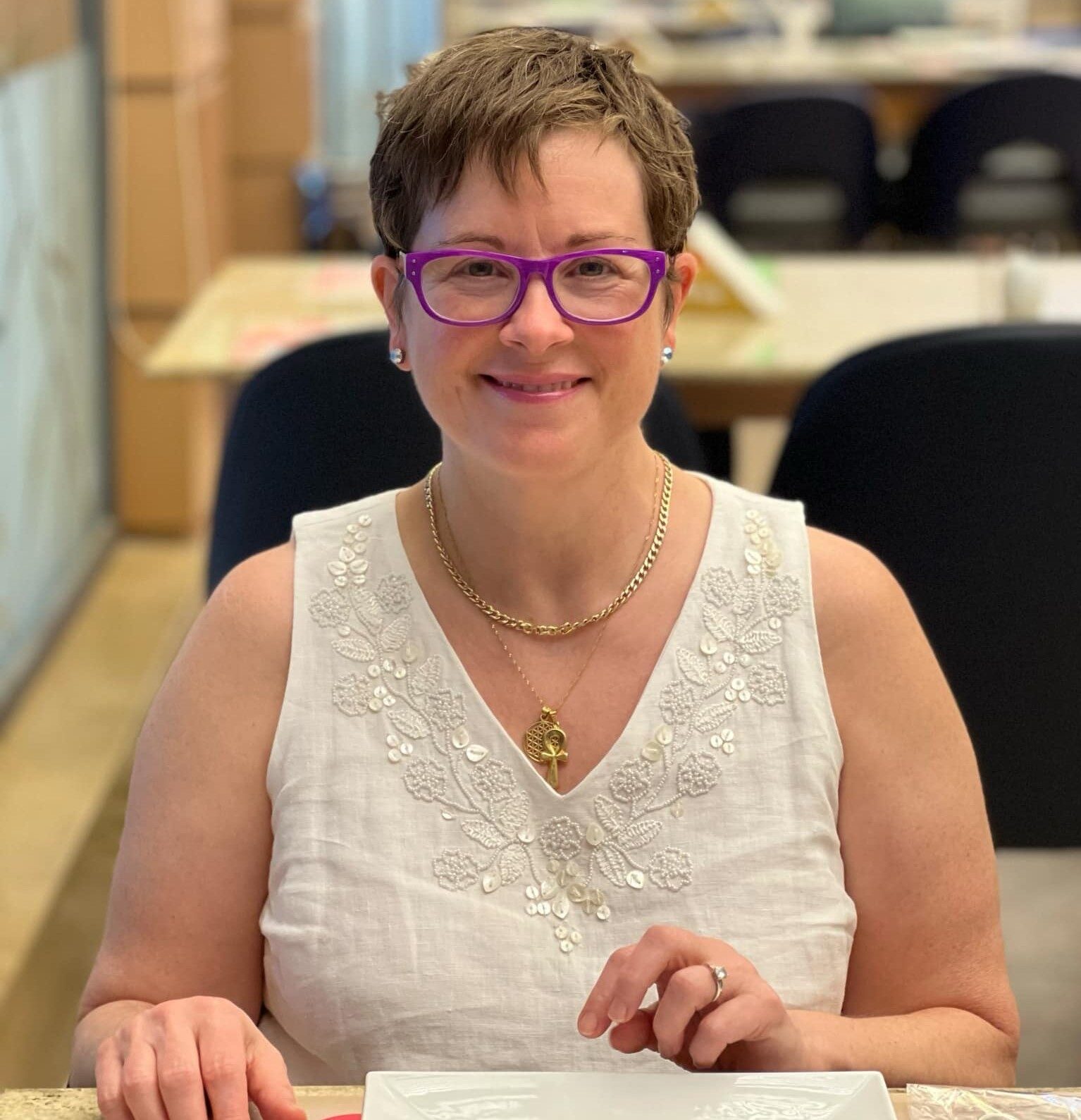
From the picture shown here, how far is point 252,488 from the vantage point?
1.81m

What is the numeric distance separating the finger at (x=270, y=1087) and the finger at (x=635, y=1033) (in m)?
0.20

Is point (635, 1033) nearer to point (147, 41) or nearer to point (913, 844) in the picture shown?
point (913, 844)

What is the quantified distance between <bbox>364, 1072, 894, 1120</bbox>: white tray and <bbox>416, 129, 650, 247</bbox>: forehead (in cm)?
59

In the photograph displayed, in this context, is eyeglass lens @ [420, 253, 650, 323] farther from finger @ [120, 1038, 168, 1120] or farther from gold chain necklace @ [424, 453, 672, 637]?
finger @ [120, 1038, 168, 1120]

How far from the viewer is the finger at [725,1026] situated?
104 centimetres

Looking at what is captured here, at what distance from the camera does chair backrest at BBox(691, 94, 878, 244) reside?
15.6ft

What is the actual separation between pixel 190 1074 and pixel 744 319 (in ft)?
7.14

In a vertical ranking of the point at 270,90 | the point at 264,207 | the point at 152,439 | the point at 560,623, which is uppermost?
the point at 270,90

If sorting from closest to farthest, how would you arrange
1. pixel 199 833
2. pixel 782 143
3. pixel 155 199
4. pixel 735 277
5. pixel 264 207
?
pixel 199 833 < pixel 735 277 < pixel 155 199 < pixel 782 143 < pixel 264 207

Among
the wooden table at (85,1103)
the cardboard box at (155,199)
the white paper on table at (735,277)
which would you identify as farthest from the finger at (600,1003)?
the cardboard box at (155,199)

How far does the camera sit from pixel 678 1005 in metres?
1.04

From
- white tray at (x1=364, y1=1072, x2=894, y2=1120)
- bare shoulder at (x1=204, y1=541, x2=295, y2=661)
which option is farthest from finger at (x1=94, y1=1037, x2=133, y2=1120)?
bare shoulder at (x1=204, y1=541, x2=295, y2=661)

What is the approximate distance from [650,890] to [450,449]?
1.27 ft

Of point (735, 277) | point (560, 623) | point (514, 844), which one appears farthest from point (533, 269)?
point (735, 277)
